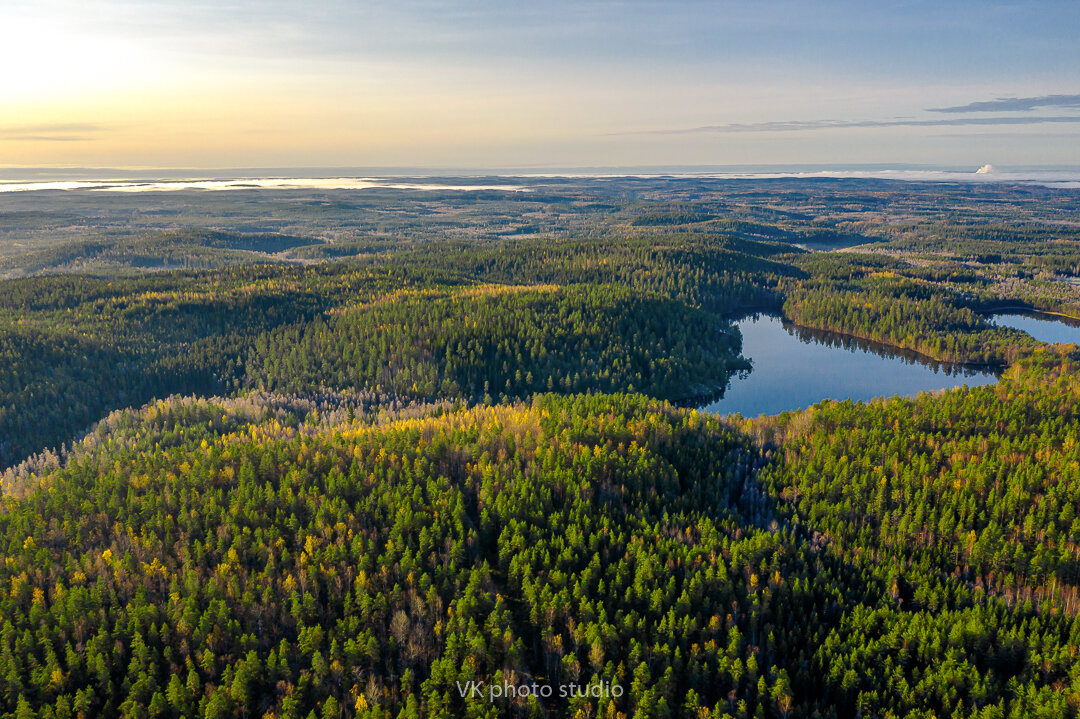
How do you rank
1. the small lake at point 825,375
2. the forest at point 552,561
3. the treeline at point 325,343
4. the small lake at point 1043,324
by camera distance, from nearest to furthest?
the forest at point 552,561 → the treeline at point 325,343 → the small lake at point 825,375 → the small lake at point 1043,324

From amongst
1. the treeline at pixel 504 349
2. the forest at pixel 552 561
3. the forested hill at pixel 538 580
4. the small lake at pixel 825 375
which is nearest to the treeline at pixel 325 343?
the treeline at pixel 504 349

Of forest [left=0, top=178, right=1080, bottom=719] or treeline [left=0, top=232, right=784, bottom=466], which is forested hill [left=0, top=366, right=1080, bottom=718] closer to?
forest [left=0, top=178, right=1080, bottom=719]

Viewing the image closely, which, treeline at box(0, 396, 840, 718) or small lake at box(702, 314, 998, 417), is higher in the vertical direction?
treeline at box(0, 396, 840, 718)

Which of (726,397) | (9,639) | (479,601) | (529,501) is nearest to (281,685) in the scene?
(479,601)

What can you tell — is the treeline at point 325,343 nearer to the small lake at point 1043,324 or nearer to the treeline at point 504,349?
the treeline at point 504,349

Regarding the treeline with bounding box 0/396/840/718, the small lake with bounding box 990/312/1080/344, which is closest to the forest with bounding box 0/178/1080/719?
the treeline with bounding box 0/396/840/718

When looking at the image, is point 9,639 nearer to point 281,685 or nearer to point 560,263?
point 281,685
